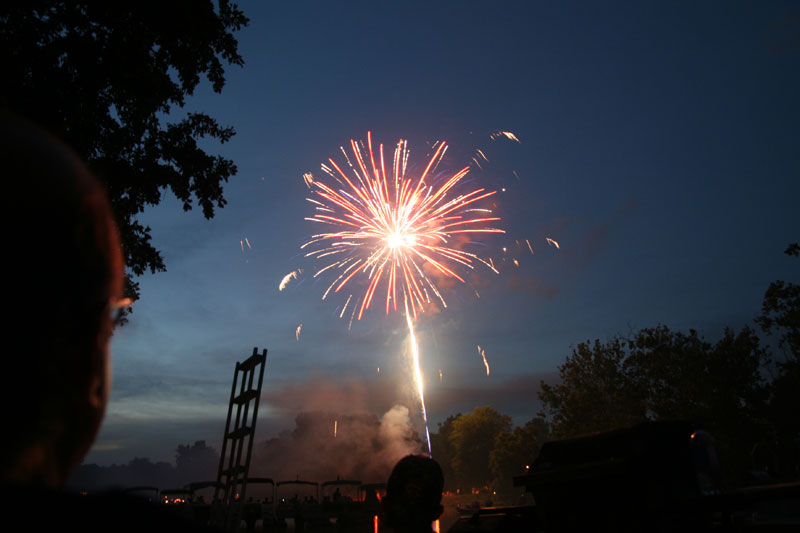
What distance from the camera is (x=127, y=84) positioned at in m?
9.09

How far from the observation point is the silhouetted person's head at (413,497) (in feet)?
13.4

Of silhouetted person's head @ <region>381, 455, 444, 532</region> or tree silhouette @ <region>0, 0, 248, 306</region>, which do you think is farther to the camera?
tree silhouette @ <region>0, 0, 248, 306</region>

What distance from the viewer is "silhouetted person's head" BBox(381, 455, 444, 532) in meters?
4.09

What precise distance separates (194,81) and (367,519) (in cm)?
2707

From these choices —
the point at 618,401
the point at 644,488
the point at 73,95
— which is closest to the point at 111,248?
the point at 644,488

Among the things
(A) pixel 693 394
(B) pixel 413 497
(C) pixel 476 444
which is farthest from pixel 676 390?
(C) pixel 476 444

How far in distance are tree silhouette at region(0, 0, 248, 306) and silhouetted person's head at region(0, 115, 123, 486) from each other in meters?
8.66

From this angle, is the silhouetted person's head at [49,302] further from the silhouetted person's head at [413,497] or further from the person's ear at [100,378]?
the silhouetted person's head at [413,497]

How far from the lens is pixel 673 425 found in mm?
5395

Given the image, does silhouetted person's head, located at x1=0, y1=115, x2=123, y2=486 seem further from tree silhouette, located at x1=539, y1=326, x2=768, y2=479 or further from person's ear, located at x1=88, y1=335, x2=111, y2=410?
tree silhouette, located at x1=539, y1=326, x2=768, y2=479

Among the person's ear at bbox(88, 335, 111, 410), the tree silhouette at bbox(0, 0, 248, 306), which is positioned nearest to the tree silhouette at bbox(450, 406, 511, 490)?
the tree silhouette at bbox(0, 0, 248, 306)

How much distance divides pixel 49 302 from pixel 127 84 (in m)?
10.2

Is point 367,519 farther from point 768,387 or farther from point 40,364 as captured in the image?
point 768,387

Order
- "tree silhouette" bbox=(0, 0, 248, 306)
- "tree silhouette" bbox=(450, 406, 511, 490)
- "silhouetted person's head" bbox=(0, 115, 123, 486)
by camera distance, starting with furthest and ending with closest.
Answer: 1. "tree silhouette" bbox=(450, 406, 511, 490)
2. "tree silhouette" bbox=(0, 0, 248, 306)
3. "silhouetted person's head" bbox=(0, 115, 123, 486)
